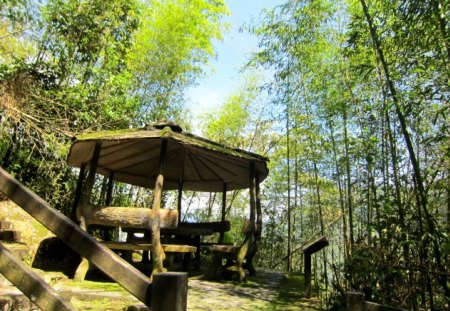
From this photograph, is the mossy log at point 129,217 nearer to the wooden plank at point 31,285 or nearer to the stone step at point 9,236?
the stone step at point 9,236

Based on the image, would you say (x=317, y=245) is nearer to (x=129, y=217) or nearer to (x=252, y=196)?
(x=252, y=196)

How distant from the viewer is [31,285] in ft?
5.18

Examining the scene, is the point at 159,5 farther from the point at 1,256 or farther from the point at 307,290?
the point at 1,256

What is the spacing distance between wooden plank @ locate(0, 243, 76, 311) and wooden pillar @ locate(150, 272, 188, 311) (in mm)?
432

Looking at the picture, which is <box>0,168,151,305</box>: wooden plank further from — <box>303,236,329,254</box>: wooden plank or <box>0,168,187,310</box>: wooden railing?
<box>303,236,329,254</box>: wooden plank

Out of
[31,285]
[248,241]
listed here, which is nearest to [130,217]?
[248,241]

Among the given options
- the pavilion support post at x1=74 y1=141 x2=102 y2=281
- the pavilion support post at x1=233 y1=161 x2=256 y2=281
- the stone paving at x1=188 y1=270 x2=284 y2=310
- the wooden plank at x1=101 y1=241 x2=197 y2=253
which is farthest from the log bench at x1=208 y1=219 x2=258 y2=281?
the pavilion support post at x1=74 y1=141 x2=102 y2=281

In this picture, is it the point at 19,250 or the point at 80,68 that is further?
the point at 80,68

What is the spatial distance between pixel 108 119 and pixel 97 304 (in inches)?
216

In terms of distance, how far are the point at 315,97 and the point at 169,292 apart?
7516 mm

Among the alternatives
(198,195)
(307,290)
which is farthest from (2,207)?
(198,195)

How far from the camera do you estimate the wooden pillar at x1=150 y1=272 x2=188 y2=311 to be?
4.23 feet

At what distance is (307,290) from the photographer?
15.3ft

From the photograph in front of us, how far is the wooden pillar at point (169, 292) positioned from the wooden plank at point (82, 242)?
6 centimetres
